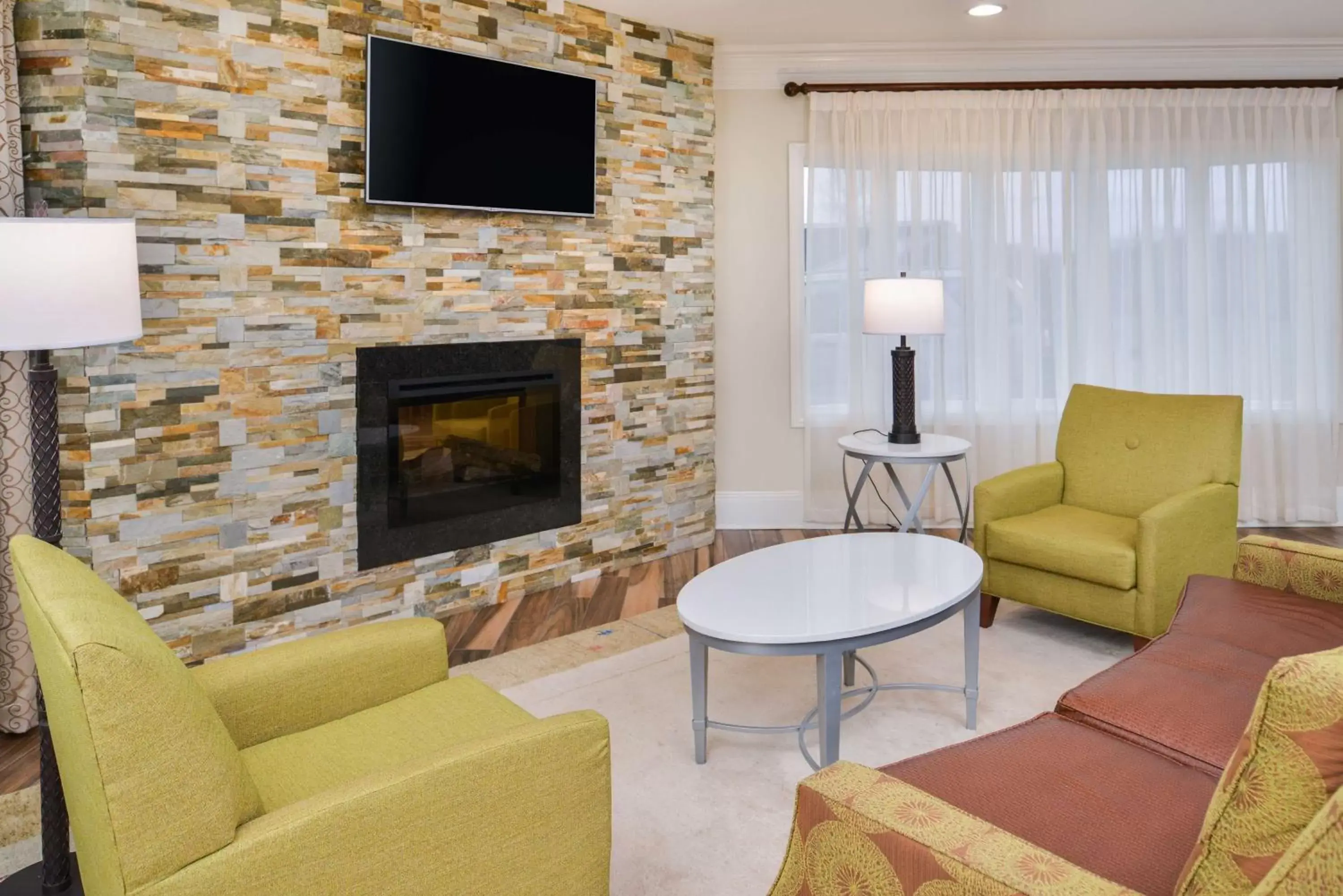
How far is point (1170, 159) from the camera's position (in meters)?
5.28

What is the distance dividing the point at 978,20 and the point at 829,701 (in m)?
3.66

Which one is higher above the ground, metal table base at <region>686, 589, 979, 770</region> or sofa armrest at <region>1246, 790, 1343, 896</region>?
sofa armrest at <region>1246, 790, 1343, 896</region>

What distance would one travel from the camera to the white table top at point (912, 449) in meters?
4.24

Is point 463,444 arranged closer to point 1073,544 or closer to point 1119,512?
point 1073,544

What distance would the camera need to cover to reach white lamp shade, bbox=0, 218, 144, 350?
172 cm

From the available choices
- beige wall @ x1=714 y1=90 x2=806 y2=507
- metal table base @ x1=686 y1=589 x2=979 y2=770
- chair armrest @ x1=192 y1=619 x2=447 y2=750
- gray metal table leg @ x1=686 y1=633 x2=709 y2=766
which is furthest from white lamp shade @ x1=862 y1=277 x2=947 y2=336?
chair armrest @ x1=192 y1=619 x2=447 y2=750

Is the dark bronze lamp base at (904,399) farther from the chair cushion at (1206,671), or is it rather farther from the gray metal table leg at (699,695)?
the gray metal table leg at (699,695)

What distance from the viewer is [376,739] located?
188 cm

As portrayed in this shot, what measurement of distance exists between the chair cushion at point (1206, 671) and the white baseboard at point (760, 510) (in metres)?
2.88

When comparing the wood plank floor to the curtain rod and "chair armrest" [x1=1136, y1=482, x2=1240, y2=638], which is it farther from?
the curtain rod

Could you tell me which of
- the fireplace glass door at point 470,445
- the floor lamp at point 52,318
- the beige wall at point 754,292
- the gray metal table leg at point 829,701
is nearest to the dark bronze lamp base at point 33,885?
the floor lamp at point 52,318

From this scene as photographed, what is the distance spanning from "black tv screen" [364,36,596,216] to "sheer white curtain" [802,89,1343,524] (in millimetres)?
1587

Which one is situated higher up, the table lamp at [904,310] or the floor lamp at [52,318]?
the table lamp at [904,310]

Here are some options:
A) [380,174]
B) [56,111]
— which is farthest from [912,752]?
[56,111]
